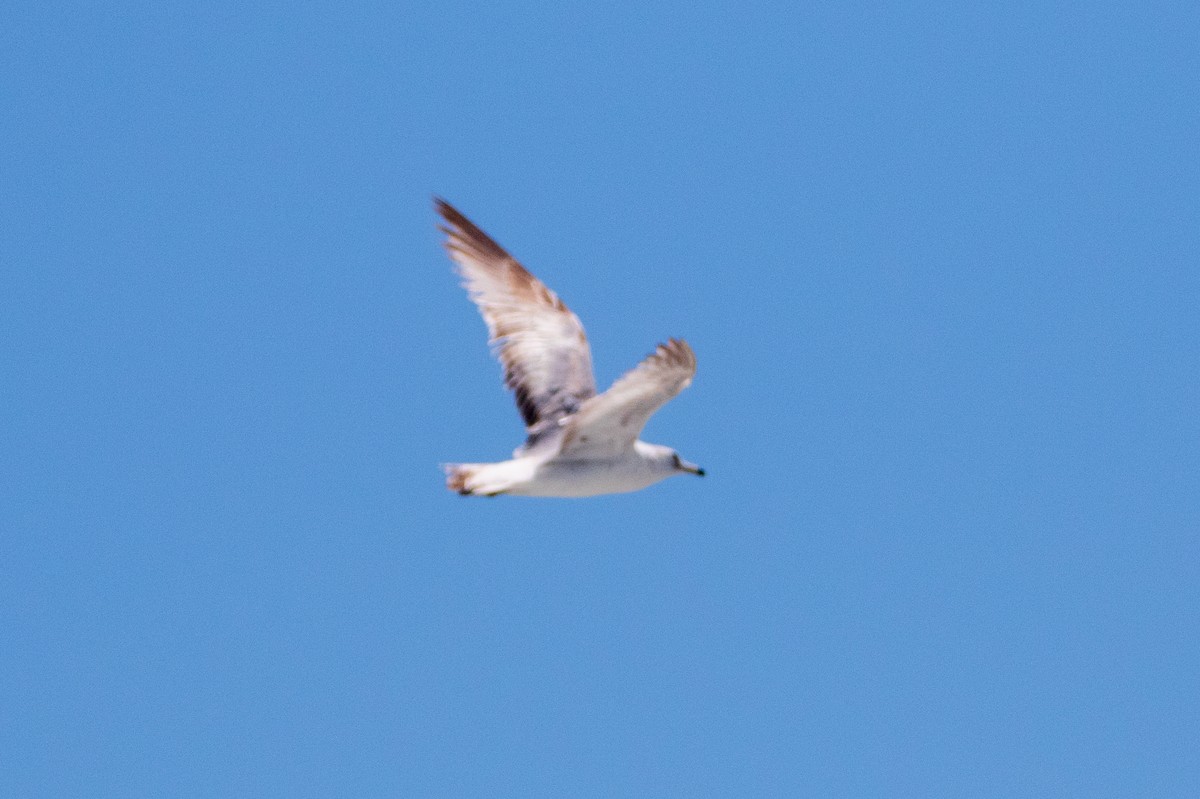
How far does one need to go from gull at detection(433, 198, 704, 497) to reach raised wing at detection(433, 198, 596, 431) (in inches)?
0.5

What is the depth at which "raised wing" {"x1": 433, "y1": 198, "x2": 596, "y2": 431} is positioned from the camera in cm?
2233

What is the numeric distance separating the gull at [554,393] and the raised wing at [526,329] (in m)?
0.01

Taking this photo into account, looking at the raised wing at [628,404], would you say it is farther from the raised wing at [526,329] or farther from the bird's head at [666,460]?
the raised wing at [526,329]

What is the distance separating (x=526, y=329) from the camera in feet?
77.4

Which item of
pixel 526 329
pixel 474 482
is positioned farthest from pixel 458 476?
pixel 526 329

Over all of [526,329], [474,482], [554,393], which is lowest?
[474,482]

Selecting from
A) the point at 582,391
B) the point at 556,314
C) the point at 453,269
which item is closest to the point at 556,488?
the point at 582,391

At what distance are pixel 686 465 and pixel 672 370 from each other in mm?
3413

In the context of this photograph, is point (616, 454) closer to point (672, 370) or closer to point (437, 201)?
point (672, 370)

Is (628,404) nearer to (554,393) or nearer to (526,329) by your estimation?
(554,393)

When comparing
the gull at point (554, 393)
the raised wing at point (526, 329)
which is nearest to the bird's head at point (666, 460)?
the gull at point (554, 393)

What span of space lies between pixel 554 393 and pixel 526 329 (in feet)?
5.30

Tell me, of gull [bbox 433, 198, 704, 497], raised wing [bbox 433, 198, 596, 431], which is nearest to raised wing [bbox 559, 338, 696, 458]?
gull [bbox 433, 198, 704, 497]

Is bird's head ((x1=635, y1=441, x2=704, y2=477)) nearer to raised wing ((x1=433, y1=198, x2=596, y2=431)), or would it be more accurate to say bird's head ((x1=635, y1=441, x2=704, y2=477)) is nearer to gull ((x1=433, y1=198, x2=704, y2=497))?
gull ((x1=433, y1=198, x2=704, y2=497))
